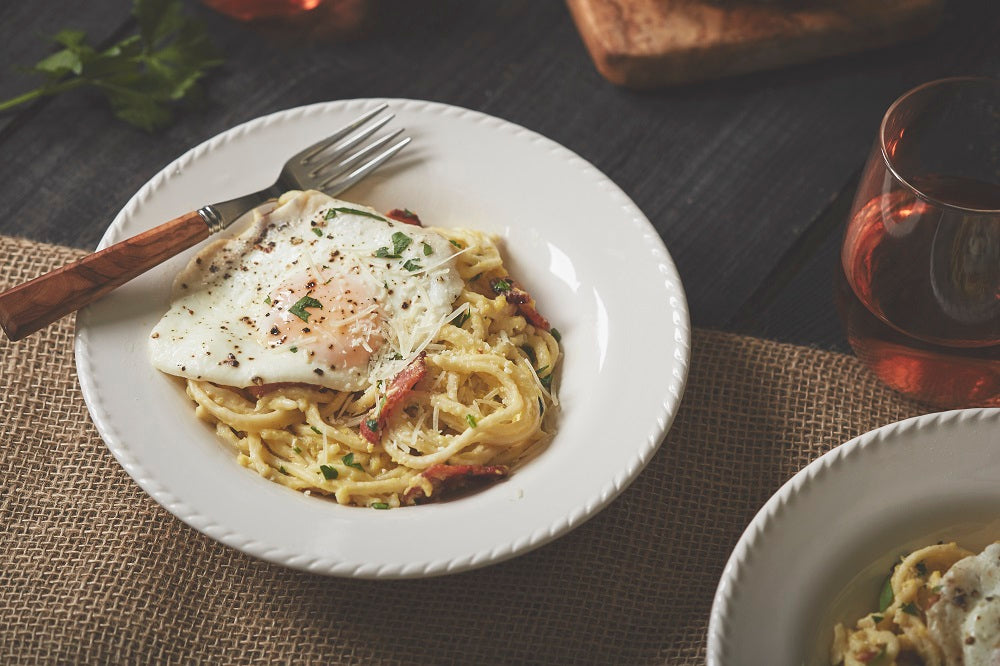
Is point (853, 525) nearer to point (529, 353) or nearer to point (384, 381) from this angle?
point (529, 353)

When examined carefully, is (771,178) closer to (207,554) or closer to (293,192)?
(293,192)

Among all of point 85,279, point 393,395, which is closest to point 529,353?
point 393,395

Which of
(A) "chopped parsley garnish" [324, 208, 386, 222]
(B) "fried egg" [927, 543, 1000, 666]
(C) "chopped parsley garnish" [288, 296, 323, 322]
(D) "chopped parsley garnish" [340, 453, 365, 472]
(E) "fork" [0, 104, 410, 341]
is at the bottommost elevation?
(B) "fried egg" [927, 543, 1000, 666]

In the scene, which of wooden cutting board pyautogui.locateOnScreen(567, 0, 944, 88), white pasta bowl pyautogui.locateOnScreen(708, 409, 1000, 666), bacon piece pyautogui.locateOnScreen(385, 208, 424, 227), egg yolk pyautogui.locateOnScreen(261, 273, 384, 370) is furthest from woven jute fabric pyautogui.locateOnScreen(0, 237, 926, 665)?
wooden cutting board pyautogui.locateOnScreen(567, 0, 944, 88)

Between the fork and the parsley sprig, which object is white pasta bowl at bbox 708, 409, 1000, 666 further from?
the parsley sprig

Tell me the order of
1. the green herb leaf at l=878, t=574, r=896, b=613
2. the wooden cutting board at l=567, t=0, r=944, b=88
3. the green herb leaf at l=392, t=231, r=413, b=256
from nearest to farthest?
the green herb leaf at l=878, t=574, r=896, b=613 → the green herb leaf at l=392, t=231, r=413, b=256 → the wooden cutting board at l=567, t=0, r=944, b=88

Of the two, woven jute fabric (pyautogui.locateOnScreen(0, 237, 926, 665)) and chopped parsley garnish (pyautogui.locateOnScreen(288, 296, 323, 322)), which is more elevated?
chopped parsley garnish (pyautogui.locateOnScreen(288, 296, 323, 322))

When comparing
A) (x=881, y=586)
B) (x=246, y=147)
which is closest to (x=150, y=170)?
(x=246, y=147)

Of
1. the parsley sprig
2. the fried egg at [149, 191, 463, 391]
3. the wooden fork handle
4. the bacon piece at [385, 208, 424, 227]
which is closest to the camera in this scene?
the wooden fork handle
